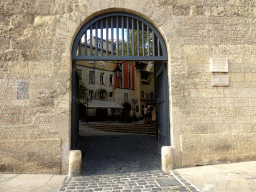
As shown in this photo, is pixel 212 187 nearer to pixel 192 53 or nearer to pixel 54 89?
pixel 192 53

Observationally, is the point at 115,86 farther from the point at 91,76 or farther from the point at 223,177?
the point at 223,177

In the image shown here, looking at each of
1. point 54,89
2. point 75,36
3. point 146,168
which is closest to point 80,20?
point 75,36

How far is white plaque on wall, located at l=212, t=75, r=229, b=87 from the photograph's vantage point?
450 cm

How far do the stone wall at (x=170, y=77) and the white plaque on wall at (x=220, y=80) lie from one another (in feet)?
0.34

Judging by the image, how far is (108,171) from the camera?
167 inches

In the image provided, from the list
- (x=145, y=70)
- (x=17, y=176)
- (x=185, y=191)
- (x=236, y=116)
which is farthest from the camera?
(x=145, y=70)

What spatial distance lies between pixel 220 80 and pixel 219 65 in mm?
344

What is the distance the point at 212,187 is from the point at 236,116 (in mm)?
1993

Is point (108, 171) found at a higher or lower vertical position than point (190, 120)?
lower

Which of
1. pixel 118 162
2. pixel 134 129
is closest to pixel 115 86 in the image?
pixel 134 129

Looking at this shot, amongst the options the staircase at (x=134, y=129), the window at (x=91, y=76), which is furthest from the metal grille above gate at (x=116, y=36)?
the window at (x=91, y=76)

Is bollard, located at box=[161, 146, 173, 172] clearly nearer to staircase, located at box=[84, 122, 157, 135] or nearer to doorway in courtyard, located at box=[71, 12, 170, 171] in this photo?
doorway in courtyard, located at box=[71, 12, 170, 171]

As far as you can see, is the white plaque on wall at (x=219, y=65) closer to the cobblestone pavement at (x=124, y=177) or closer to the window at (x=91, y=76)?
the cobblestone pavement at (x=124, y=177)

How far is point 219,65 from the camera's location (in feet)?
14.9
